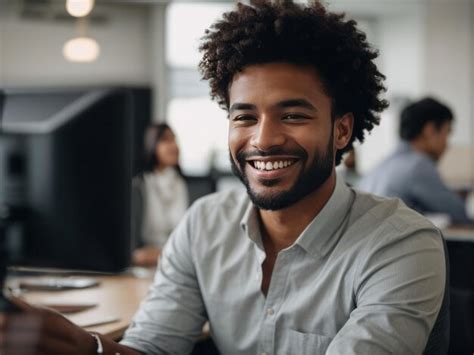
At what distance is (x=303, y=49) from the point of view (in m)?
1.58

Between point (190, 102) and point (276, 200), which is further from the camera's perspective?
point (190, 102)

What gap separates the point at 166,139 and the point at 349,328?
9.62 feet

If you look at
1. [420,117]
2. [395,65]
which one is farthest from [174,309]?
[395,65]

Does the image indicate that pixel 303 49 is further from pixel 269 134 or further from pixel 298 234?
pixel 298 234

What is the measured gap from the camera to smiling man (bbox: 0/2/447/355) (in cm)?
147

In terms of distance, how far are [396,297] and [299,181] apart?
30cm

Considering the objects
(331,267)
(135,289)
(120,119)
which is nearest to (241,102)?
(120,119)

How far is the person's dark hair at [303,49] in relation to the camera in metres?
1.59

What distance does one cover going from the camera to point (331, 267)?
1.56 m

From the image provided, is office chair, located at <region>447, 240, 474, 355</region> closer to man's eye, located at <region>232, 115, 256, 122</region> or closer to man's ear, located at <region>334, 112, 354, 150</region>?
man's ear, located at <region>334, 112, 354, 150</region>

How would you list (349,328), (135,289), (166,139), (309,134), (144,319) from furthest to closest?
(166,139)
(135,289)
(144,319)
(309,134)
(349,328)

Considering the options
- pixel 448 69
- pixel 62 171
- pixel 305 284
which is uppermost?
pixel 448 69

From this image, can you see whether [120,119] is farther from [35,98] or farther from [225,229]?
[225,229]

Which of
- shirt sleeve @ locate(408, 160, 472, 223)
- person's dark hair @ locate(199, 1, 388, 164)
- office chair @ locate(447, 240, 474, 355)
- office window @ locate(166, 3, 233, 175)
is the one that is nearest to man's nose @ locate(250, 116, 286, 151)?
person's dark hair @ locate(199, 1, 388, 164)
